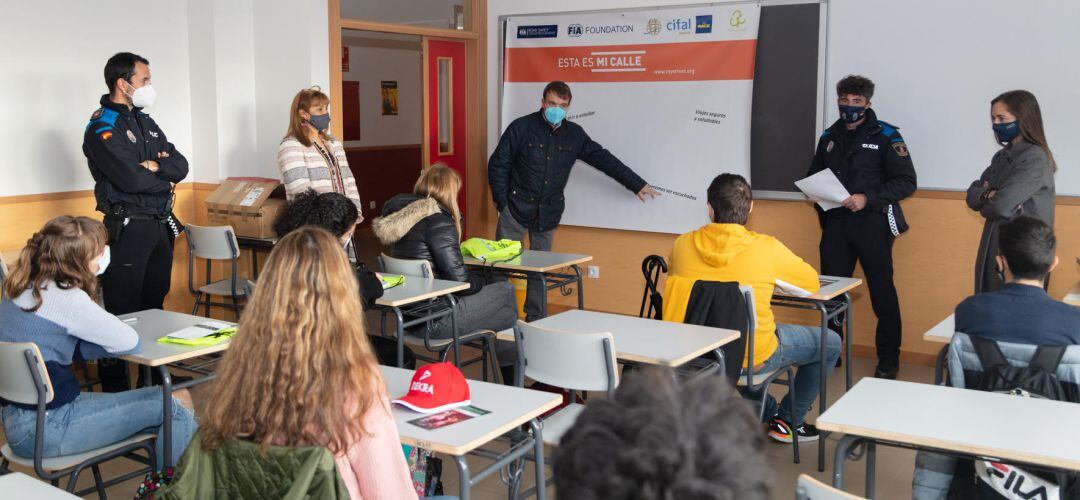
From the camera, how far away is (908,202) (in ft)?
18.4

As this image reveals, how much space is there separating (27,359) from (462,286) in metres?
1.97

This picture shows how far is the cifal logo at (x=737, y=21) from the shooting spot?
609cm

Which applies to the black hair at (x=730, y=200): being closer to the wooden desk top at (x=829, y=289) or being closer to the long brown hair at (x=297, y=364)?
the wooden desk top at (x=829, y=289)

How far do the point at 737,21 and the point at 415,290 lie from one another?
3.13 m

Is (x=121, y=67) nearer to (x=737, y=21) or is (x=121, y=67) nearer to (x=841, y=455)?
(x=737, y=21)

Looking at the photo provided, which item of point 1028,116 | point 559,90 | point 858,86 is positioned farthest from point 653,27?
point 1028,116

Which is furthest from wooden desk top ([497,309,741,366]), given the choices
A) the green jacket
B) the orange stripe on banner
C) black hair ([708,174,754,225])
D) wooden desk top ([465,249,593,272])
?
the orange stripe on banner

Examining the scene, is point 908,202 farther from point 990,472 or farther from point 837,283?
point 990,472

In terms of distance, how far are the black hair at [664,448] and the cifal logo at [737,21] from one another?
555 cm

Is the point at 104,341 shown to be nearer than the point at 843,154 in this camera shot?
Yes

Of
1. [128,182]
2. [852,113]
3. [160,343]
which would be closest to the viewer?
[160,343]

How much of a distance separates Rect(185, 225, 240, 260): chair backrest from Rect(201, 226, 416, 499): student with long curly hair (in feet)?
11.7

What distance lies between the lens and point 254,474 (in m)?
1.79

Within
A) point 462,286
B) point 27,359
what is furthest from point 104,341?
point 462,286
